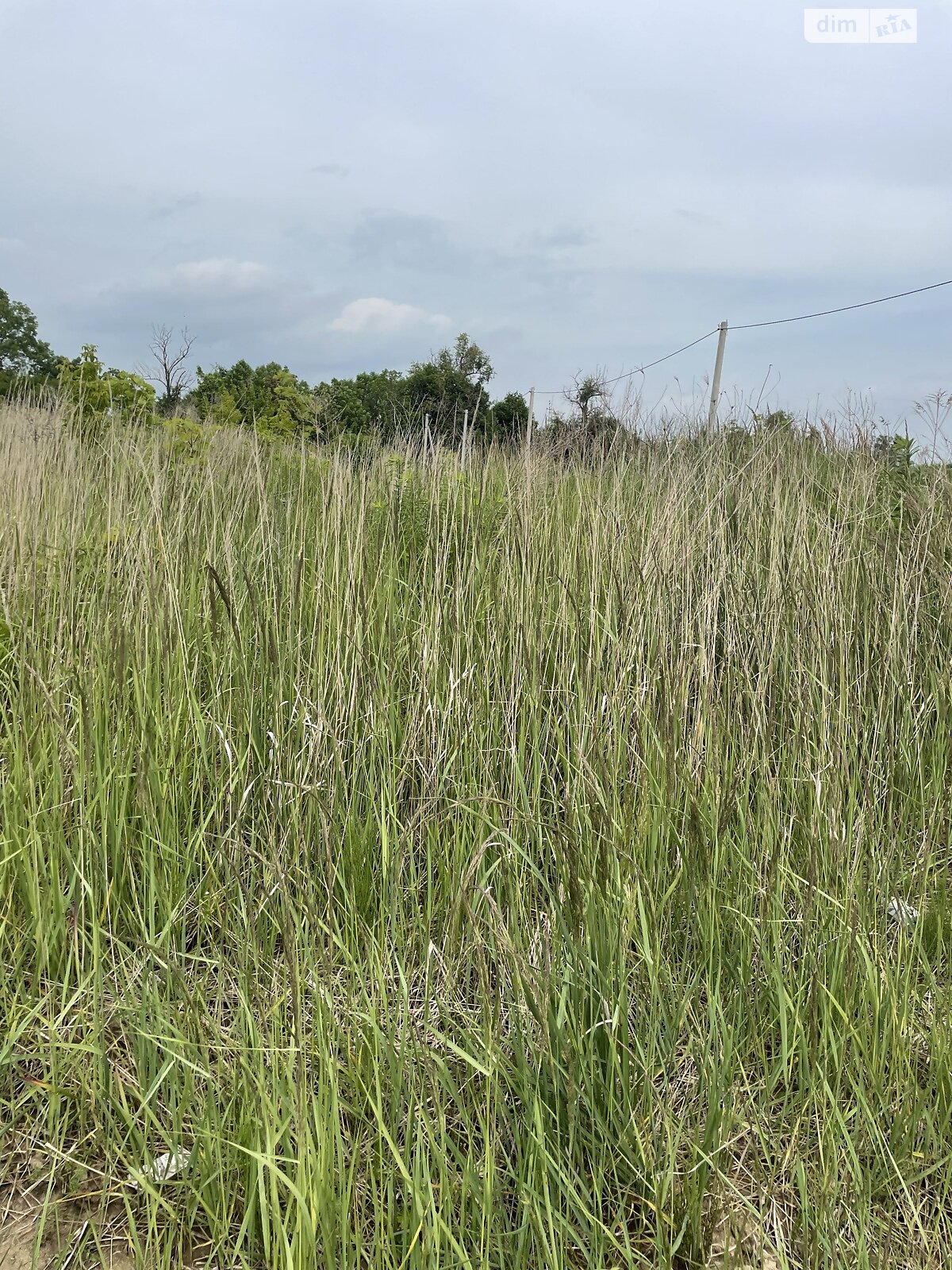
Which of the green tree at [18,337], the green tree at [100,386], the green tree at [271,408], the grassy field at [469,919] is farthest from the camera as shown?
the green tree at [18,337]

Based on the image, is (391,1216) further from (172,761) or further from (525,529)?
(525,529)

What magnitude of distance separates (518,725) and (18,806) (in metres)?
1.28

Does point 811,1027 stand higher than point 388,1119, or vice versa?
point 811,1027

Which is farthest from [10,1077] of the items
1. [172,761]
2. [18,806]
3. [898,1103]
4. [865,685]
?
[865,685]

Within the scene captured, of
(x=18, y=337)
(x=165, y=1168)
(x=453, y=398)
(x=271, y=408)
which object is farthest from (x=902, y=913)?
(x=18, y=337)

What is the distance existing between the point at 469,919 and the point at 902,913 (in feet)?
3.32

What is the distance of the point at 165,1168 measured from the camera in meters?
1.43

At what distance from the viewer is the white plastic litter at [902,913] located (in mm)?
1840

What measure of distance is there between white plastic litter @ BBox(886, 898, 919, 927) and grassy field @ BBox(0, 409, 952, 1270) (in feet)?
0.11

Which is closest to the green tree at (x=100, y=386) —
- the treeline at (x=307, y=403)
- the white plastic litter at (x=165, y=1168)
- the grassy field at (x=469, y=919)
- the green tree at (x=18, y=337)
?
the treeline at (x=307, y=403)

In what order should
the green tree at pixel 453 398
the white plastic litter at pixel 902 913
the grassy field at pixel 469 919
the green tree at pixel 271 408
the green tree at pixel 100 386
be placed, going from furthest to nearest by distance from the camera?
the green tree at pixel 271 408 → the green tree at pixel 100 386 → the green tree at pixel 453 398 → the white plastic litter at pixel 902 913 → the grassy field at pixel 469 919

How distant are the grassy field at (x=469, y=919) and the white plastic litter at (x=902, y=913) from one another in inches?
1.4

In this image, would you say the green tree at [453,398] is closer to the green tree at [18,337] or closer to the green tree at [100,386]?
the green tree at [100,386]

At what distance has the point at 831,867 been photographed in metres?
1.88
